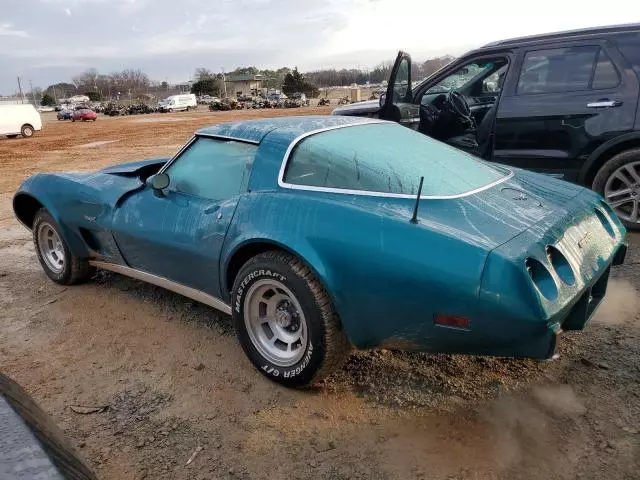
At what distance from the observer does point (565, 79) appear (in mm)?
5047

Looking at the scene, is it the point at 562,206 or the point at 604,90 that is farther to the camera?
the point at 604,90

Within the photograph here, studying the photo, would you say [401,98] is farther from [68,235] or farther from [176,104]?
[176,104]

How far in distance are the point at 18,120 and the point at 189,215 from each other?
2411 cm

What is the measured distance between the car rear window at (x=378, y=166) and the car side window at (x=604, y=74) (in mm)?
2344

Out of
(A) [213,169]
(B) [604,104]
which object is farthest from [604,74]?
(A) [213,169]

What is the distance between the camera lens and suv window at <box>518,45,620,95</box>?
15.9 ft

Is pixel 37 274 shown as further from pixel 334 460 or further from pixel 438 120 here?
pixel 438 120

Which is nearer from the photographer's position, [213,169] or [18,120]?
[213,169]

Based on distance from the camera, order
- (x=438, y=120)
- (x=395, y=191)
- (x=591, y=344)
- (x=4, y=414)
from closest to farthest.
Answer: (x=4, y=414)
(x=395, y=191)
(x=591, y=344)
(x=438, y=120)

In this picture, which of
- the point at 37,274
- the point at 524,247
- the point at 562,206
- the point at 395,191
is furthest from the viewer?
the point at 37,274

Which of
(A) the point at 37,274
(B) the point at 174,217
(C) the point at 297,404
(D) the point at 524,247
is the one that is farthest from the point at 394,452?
(A) the point at 37,274

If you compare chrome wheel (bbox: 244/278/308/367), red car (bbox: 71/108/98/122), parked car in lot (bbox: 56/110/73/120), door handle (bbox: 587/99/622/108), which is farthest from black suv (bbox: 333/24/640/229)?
parked car in lot (bbox: 56/110/73/120)

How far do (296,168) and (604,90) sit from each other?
352cm

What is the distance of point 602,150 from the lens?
484cm
